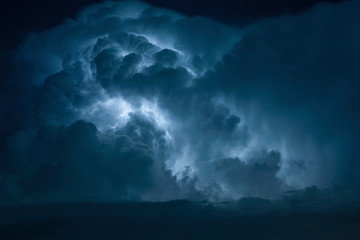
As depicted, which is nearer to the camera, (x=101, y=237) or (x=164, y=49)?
(x=101, y=237)

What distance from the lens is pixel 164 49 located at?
34.8 metres

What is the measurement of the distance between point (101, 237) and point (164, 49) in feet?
97.1

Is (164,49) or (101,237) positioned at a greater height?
(164,49)

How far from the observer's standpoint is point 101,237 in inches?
1211
